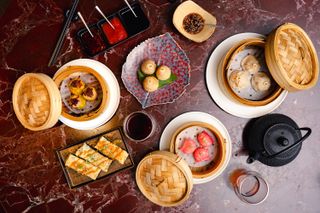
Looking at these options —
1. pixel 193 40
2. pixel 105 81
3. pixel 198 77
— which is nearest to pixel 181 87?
pixel 198 77

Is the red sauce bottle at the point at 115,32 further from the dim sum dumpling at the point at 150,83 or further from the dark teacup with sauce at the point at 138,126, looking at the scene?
the dark teacup with sauce at the point at 138,126

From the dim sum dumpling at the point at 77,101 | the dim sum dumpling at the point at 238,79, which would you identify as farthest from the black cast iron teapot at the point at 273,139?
the dim sum dumpling at the point at 77,101

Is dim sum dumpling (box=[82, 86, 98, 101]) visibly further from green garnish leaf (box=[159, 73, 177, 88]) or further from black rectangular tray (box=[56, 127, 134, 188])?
green garnish leaf (box=[159, 73, 177, 88])

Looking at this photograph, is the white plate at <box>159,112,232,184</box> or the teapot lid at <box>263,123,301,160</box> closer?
the teapot lid at <box>263,123,301,160</box>

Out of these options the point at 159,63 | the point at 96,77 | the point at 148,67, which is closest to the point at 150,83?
the point at 148,67

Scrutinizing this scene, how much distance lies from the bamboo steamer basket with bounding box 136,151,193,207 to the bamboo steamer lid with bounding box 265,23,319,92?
1.03m

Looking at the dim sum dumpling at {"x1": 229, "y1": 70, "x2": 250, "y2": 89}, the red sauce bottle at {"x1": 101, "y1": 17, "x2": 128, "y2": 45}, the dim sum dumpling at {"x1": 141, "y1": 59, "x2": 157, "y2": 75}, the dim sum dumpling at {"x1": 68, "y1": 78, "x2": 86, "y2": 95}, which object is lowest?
the dim sum dumpling at {"x1": 229, "y1": 70, "x2": 250, "y2": 89}

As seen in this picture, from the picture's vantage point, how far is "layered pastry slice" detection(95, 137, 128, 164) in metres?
2.93

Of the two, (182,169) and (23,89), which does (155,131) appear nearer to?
(182,169)

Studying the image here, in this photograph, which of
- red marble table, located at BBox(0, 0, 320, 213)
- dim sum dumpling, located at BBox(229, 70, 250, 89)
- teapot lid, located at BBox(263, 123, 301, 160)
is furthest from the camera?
red marble table, located at BBox(0, 0, 320, 213)

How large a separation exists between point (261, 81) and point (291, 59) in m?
0.29

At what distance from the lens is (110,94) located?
115 inches

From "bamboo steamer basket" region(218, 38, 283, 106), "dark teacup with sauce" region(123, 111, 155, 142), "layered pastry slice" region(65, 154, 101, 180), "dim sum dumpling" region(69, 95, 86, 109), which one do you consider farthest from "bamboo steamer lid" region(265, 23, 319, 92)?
"layered pastry slice" region(65, 154, 101, 180)

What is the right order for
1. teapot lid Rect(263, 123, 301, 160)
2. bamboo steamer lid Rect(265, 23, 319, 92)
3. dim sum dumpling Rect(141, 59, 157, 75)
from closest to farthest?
bamboo steamer lid Rect(265, 23, 319, 92) < teapot lid Rect(263, 123, 301, 160) < dim sum dumpling Rect(141, 59, 157, 75)
